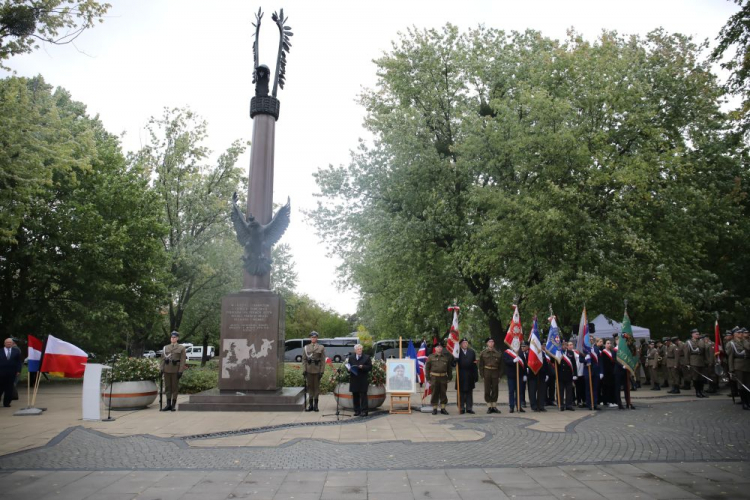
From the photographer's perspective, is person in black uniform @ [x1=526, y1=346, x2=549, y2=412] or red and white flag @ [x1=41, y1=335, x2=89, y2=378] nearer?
red and white flag @ [x1=41, y1=335, x2=89, y2=378]

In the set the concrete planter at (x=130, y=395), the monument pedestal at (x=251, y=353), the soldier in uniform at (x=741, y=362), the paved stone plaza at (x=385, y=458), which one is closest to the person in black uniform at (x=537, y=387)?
the paved stone plaza at (x=385, y=458)

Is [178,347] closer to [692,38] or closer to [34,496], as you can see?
[34,496]

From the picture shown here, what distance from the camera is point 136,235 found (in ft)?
82.4

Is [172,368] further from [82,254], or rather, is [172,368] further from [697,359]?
[697,359]

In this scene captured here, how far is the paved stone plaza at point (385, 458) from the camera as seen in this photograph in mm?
6215

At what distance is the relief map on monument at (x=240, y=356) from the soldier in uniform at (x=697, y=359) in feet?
44.5

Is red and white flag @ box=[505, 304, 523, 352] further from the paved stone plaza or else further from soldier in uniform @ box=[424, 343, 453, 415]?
the paved stone plaza

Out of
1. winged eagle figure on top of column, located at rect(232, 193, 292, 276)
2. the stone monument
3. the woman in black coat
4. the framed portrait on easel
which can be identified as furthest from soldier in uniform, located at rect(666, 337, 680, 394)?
winged eagle figure on top of column, located at rect(232, 193, 292, 276)

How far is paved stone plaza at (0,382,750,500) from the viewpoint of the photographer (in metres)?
6.21

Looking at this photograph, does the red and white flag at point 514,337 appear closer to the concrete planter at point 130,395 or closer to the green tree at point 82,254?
the concrete planter at point 130,395

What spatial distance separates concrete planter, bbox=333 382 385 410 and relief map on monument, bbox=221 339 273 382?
2.11 m

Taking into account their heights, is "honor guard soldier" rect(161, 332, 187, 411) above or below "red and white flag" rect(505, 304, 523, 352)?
below

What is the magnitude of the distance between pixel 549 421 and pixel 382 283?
1504cm

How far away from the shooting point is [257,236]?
14883 millimetres
